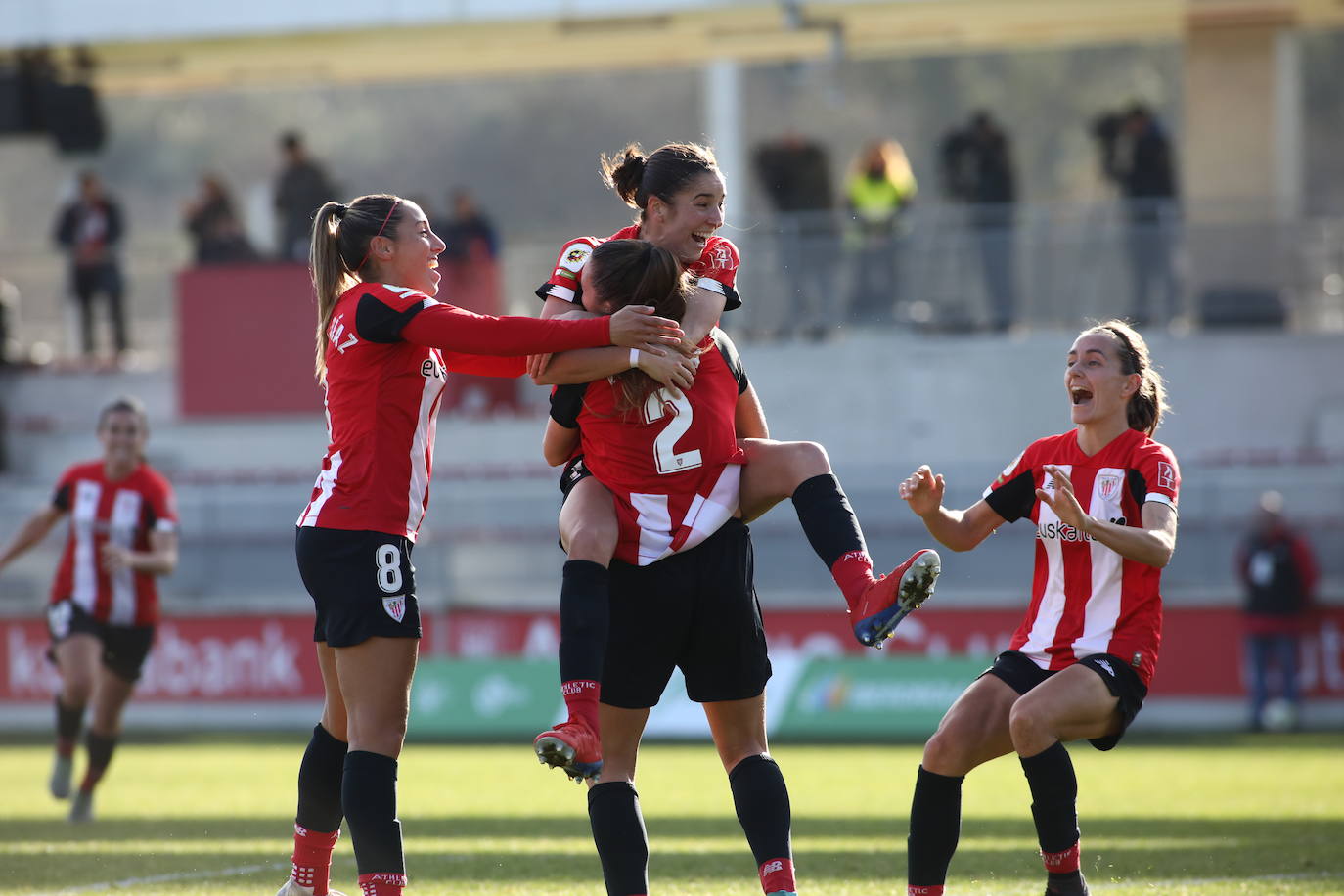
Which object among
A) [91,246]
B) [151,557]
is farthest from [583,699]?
[91,246]

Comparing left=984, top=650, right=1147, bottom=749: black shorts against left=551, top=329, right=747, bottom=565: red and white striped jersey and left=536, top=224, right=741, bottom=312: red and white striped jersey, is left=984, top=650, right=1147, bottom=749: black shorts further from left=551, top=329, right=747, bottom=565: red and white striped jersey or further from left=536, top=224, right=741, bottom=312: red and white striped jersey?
left=536, top=224, right=741, bottom=312: red and white striped jersey

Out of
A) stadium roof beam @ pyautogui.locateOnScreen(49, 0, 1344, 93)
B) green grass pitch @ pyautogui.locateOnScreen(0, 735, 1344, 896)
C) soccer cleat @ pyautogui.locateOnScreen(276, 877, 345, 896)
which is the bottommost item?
green grass pitch @ pyautogui.locateOnScreen(0, 735, 1344, 896)

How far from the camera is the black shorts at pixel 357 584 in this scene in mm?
5242

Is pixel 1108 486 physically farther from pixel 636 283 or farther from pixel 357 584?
pixel 357 584

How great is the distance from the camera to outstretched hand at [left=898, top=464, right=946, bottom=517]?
553cm

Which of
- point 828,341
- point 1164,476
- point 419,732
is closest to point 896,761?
point 419,732

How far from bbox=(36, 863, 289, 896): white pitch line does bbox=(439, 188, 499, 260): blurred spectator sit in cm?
1277

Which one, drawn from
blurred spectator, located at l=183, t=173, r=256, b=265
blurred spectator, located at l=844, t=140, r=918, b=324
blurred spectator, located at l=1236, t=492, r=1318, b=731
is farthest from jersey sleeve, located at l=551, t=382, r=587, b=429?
blurred spectator, located at l=183, t=173, r=256, b=265

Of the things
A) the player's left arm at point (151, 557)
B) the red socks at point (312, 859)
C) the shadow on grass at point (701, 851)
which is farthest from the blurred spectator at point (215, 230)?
the red socks at point (312, 859)

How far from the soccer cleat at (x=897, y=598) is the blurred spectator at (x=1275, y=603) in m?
11.1

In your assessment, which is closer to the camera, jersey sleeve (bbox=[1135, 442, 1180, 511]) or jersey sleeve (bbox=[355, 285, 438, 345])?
jersey sleeve (bbox=[355, 285, 438, 345])

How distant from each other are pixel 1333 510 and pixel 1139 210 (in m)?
3.52

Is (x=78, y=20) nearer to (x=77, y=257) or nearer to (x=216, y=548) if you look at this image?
(x=77, y=257)

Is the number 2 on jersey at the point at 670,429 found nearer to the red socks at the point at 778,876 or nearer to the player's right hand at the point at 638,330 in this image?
the player's right hand at the point at 638,330
